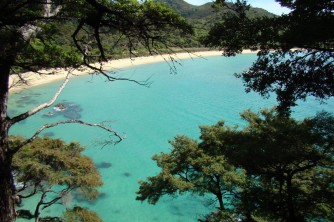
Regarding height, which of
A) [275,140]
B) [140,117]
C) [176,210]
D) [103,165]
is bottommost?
[103,165]

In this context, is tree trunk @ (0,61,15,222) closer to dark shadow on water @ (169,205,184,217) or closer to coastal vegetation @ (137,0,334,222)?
coastal vegetation @ (137,0,334,222)

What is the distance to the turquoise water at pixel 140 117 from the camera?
1714 cm

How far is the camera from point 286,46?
19.3ft

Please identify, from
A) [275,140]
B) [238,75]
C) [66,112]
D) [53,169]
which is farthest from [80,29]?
[66,112]

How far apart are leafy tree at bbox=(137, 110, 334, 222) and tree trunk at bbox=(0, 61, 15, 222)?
26.7 feet

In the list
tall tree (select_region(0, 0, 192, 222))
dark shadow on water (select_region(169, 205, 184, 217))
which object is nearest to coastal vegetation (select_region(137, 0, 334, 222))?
tall tree (select_region(0, 0, 192, 222))

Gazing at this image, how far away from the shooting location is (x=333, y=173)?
10.2 metres

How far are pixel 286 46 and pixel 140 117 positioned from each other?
2964 cm

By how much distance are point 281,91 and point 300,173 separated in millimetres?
6214

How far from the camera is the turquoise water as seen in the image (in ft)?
56.2

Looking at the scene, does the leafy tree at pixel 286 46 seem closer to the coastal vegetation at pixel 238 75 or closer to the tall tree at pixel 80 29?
the coastal vegetation at pixel 238 75

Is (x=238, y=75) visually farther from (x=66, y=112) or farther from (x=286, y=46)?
(x=66, y=112)

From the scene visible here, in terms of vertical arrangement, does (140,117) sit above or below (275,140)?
below

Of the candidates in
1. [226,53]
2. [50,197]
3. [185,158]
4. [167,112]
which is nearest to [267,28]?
[226,53]
